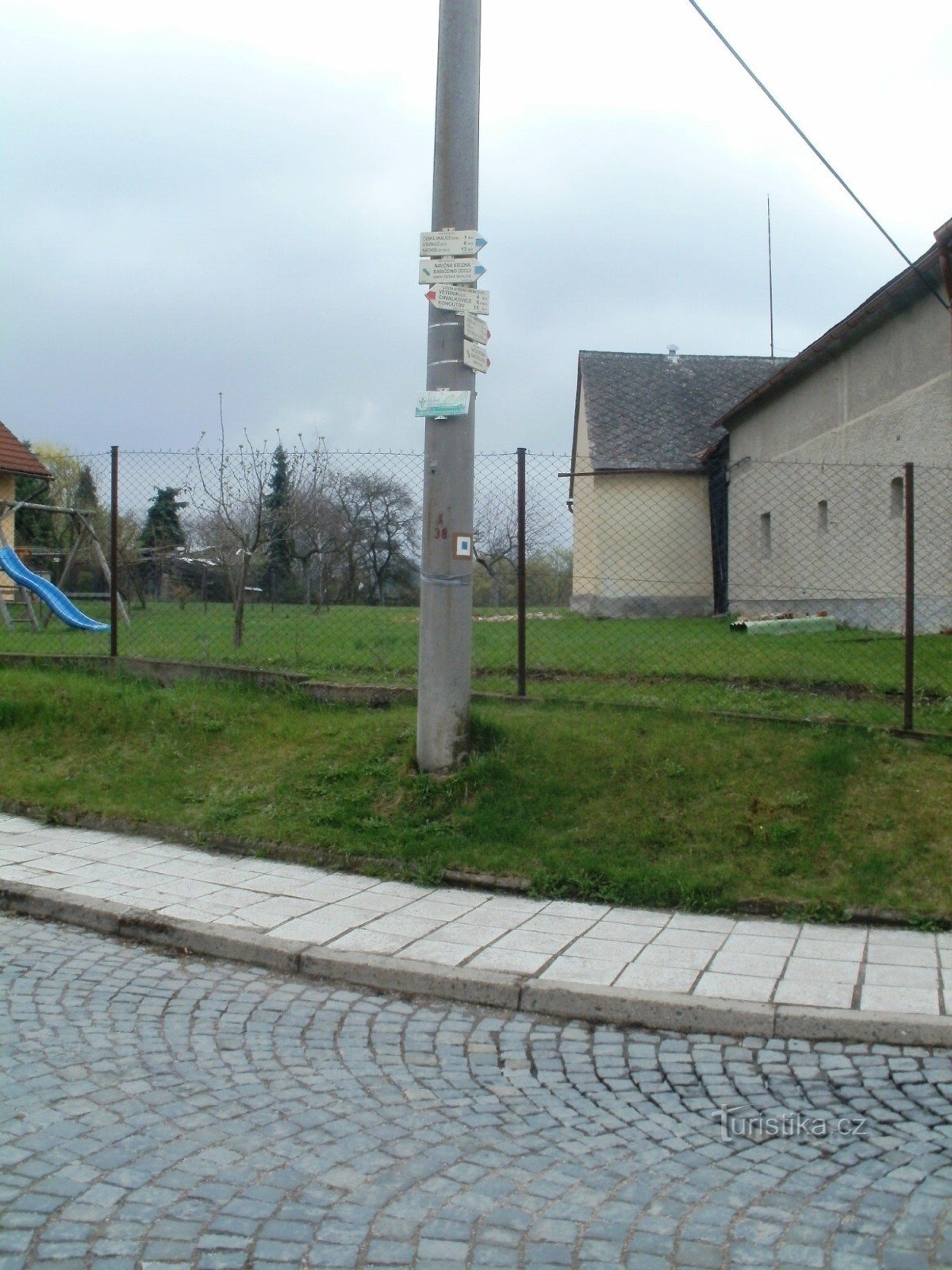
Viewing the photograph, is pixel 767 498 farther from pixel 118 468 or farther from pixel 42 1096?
pixel 42 1096

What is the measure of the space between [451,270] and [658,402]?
869 inches

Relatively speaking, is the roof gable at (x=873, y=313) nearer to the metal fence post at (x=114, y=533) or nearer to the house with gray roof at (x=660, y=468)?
the house with gray roof at (x=660, y=468)

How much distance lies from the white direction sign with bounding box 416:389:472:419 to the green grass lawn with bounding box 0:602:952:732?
2484 millimetres

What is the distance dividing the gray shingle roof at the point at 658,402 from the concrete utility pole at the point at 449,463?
17746 millimetres

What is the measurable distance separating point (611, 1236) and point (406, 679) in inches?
275

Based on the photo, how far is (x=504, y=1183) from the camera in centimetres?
323

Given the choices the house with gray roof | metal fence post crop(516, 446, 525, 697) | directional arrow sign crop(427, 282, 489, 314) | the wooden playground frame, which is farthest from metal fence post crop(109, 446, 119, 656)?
the house with gray roof

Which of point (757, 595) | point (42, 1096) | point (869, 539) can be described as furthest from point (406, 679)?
point (757, 595)

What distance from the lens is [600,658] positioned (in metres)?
10.4

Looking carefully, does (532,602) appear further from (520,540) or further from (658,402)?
(658,402)

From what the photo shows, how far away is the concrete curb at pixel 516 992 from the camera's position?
447 centimetres

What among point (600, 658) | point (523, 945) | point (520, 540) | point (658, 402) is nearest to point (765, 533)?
point (658, 402)

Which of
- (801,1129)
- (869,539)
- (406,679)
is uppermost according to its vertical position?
(869,539)

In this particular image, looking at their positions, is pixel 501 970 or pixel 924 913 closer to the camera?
pixel 501 970
